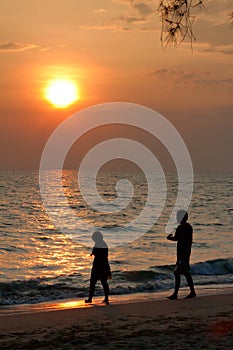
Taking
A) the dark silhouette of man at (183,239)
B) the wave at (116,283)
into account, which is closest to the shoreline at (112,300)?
the wave at (116,283)

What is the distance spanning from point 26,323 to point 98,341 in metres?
3.32

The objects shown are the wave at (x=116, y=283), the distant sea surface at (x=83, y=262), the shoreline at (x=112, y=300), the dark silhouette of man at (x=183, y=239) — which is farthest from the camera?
the distant sea surface at (x=83, y=262)

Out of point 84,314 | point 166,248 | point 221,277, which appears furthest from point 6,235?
point 84,314

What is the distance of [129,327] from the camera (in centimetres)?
1109

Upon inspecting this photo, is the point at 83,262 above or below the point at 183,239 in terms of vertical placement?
above

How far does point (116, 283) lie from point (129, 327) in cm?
1100

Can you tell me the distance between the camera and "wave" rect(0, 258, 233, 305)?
19.6 meters

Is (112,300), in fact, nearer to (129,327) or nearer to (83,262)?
(129,327)

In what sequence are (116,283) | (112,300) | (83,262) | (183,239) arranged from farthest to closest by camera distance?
(83,262)
(116,283)
(112,300)
(183,239)

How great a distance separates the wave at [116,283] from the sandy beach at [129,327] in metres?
4.89

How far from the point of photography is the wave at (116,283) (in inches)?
772

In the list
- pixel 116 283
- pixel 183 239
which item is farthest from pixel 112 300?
pixel 116 283

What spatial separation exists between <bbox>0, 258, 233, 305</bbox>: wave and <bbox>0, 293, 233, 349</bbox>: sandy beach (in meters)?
4.89

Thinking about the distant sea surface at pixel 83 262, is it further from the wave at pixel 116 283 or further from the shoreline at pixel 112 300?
the shoreline at pixel 112 300
